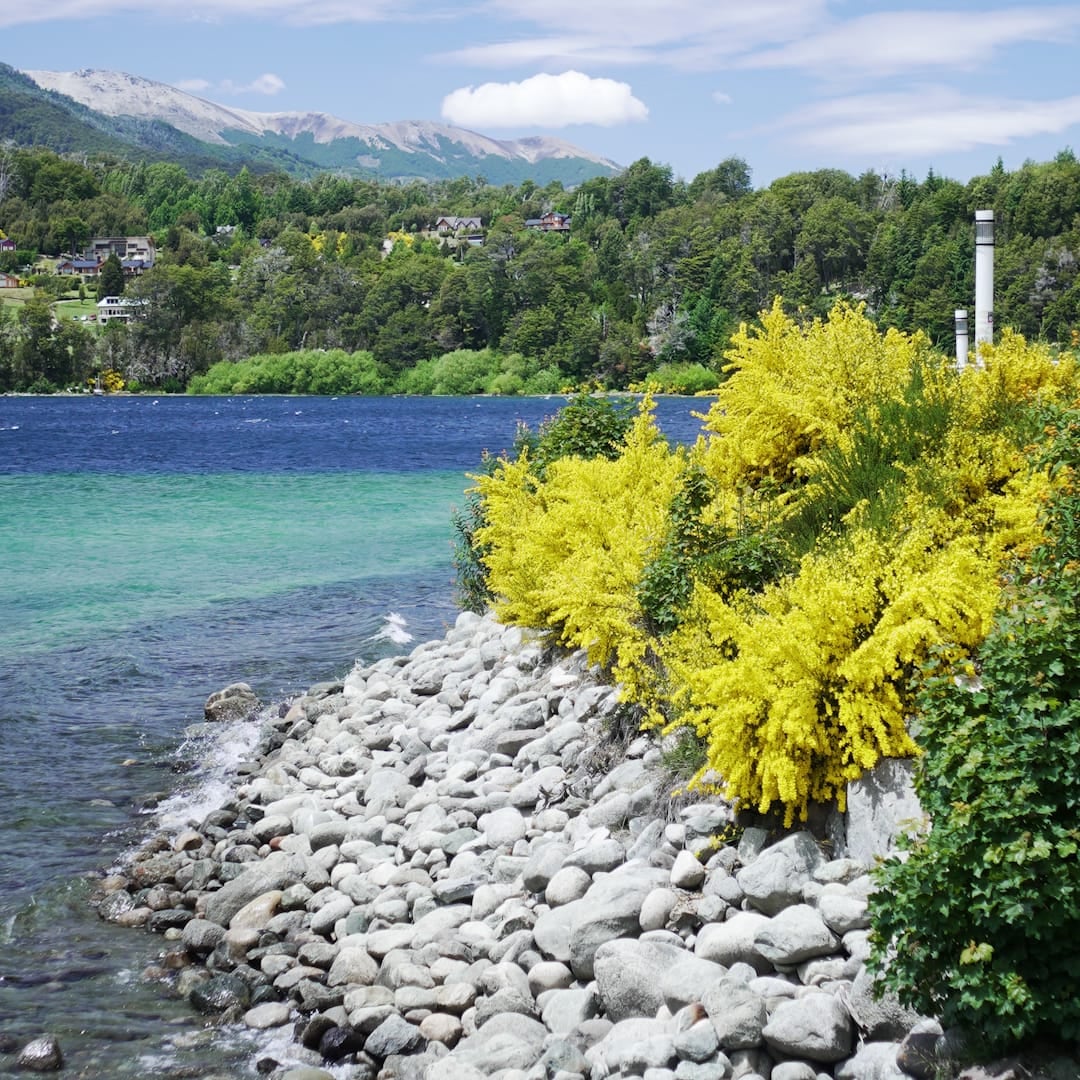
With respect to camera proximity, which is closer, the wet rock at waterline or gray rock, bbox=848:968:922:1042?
gray rock, bbox=848:968:922:1042

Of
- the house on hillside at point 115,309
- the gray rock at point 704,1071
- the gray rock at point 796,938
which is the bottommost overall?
the gray rock at point 704,1071

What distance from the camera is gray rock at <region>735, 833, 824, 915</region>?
21.5 feet

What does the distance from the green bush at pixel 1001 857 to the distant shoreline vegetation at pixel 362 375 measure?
414ft

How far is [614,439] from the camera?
1489 centimetres

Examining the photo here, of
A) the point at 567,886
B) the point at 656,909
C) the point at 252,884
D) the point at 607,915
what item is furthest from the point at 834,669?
the point at 252,884

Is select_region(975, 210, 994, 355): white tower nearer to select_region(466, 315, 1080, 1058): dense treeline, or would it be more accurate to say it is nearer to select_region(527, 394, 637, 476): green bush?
select_region(466, 315, 1080, 1058): dense treeline

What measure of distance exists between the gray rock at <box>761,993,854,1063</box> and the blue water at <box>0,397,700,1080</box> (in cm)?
314

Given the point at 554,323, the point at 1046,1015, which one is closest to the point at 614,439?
the point at 1046,1015

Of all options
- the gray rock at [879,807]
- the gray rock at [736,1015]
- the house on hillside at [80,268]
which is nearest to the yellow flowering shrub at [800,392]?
the gray rock at [879,807]

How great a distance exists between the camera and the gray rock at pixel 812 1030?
559cm

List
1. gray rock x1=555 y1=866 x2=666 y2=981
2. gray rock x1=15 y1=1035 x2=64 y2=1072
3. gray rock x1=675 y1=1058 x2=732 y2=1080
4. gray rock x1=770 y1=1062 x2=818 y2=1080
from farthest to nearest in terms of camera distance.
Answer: gray rock x1=15 y1=1035 x2=64 y2=1072 → gray rock x1=555 y1=866 x2=666 y2=981 → gray rock x1=675 y1=1058 x2=732 y2=1080 → gray rock x1=770 y1=1062 x2=818 y2=1080

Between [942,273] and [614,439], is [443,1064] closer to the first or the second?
[614,439]

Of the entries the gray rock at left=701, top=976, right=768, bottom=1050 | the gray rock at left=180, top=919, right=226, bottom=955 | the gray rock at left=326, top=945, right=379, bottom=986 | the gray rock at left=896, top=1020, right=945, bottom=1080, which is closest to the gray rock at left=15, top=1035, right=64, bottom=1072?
the gray rock at left=180, top=919, right=226, bottom=955

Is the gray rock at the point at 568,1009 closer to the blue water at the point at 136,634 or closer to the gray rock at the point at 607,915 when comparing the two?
the gray rock at the point at 607,915
